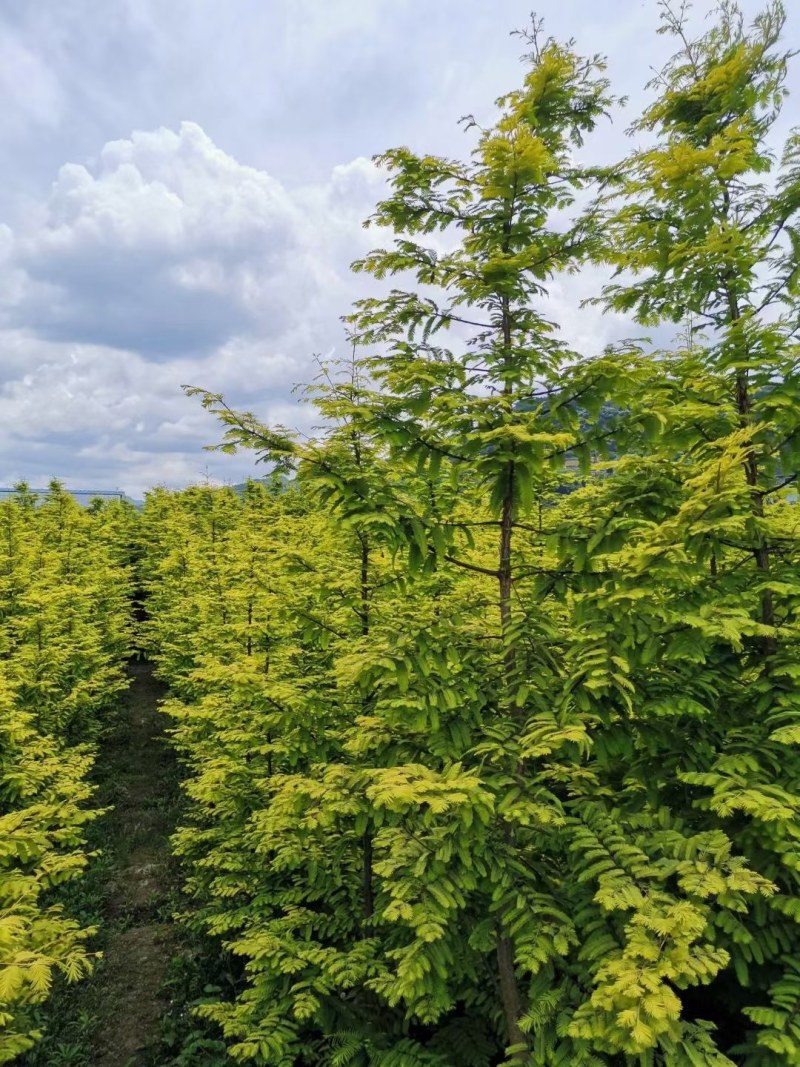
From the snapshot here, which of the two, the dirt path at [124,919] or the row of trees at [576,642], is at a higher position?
the row of trees at [576,642]

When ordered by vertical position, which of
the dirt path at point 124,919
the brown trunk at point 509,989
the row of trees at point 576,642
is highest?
the row of trees at point 576,642

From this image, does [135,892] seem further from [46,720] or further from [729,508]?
[729,508]

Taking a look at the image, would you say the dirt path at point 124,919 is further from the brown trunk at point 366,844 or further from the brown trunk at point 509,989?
the brown trunk at point 509,989

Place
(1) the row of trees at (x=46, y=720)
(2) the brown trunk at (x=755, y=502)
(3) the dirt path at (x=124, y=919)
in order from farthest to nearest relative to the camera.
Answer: (3) the dirt path at (x=124, y=919), (1) the row of trees at (x=46, y=720), (2) the brown trunk at (x=755, y=502)

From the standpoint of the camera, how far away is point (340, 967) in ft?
21.6

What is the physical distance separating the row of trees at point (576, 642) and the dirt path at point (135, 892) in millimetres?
3289

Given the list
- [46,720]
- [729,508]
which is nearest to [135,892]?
[46,720]

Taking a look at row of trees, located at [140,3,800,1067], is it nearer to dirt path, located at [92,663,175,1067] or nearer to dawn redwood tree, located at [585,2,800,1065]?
dawn redwood tree, located at [585,2,800,1065]

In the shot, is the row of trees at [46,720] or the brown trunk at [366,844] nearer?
the row of trees at [46,720]

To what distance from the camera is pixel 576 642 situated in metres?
5.22

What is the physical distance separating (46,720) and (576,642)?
1211 cm

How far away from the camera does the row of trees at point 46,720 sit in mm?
5973

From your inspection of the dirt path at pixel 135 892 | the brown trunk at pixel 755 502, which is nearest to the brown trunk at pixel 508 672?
the brown trunk at pixel 755 502

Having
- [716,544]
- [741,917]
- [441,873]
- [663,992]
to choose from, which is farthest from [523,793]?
[716,544]
